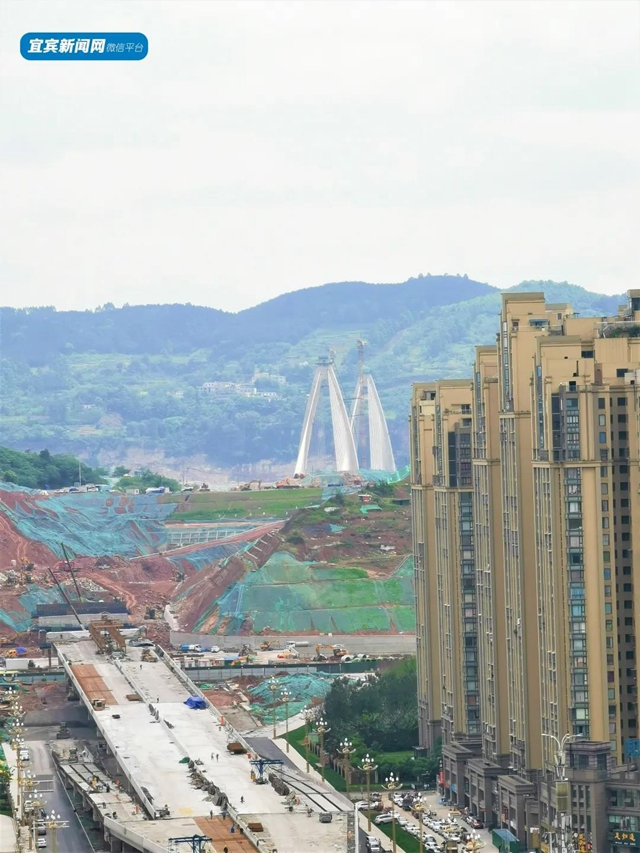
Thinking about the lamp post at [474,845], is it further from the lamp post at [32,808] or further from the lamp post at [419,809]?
the lamp post at [32,808]

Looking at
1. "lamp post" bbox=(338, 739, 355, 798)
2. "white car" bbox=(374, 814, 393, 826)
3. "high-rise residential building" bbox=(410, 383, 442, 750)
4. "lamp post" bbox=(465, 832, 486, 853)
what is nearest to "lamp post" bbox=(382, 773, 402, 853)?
"white car" bbox=(374, 814, 393, 826)

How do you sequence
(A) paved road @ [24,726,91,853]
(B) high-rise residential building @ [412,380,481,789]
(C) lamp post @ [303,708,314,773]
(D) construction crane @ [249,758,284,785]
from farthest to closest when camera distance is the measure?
1. (C) lamp post @ [303,708,314,773]
2. (B) high-rise residential building @ [412,380,481,789]
3. (D) construction crane @ [249,758,284,785]
4. (A) paved road @ [24,726,91,853]

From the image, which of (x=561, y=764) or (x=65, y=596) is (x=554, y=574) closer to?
(x=561, y=764)

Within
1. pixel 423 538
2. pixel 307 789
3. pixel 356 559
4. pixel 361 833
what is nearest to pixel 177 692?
pixel 423 538

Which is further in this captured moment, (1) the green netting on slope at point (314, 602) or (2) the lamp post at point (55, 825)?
(1) the green netting on slope at point (314, 602)

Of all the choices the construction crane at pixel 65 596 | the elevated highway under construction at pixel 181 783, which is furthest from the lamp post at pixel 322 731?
the construction crane at pixel 65 596

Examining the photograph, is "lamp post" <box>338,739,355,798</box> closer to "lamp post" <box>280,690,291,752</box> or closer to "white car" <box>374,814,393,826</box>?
"white car" <box>374,814,393,826</box>

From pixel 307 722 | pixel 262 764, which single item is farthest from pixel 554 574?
pixel 307 722

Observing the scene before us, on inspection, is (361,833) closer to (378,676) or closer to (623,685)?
(623,685)
